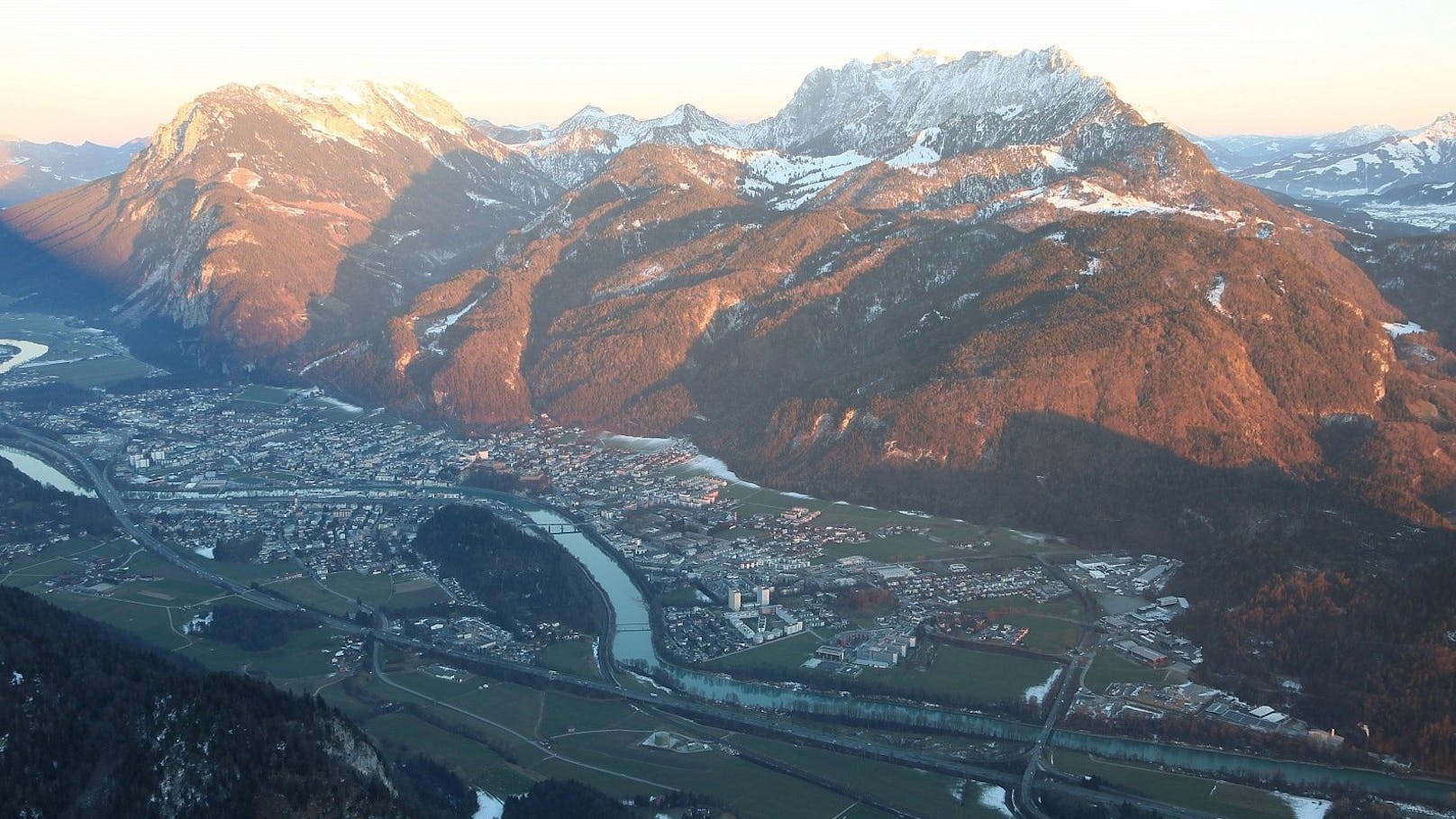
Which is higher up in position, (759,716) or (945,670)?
(945,670)

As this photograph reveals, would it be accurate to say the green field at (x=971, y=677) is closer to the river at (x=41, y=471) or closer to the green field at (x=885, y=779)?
the green field at (x=885, y=779)

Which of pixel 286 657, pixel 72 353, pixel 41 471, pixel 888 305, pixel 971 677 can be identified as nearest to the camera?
pixel 971 677

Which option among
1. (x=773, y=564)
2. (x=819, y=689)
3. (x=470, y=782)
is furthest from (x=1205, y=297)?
(x=470, y=782)

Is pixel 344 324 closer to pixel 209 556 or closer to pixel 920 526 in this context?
pixel 209 556

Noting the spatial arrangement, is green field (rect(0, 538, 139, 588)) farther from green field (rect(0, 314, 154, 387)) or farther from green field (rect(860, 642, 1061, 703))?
green field (rect(0, 314, 154, 387))

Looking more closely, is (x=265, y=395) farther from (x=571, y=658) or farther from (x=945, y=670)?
(x=945, y=670)

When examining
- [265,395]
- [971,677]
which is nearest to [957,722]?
[971,677]

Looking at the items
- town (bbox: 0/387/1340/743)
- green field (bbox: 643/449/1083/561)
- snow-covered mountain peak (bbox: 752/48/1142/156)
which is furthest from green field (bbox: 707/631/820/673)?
snow-covered mountain peak (bbox: 752/48/1142/156)

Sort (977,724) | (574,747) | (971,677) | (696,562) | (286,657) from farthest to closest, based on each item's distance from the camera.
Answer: (696,562), (286,657), (971,677), (977,724), (574,747)
